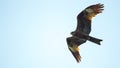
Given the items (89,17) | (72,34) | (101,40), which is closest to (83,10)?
(89,17)

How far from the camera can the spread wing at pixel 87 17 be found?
50.8ft

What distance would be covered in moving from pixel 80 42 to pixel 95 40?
82.0 inches

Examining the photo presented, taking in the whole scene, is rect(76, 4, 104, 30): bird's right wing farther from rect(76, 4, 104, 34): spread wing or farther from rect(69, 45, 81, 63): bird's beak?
rect(69, 45, 81, 63): bird's beak

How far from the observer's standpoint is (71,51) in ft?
54.6

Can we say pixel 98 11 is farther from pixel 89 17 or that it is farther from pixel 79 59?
pixel 79 59

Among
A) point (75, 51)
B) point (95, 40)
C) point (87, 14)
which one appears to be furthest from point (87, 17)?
point (75, 51)

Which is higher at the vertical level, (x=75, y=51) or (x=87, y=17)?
(x=87, y=17)

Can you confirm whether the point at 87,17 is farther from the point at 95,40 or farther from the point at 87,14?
the point at 95,40

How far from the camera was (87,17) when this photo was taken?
15672 millimetres

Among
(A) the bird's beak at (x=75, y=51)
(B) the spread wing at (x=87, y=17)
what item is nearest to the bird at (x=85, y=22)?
(B) the spread wing at (x=87, y=17)

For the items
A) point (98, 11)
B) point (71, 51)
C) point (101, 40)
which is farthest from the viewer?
point (71, 51)

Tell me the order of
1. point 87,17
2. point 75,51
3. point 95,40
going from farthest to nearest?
point 75,51
point 87,17
point 95,40

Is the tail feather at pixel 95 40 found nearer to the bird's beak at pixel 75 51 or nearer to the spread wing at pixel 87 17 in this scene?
the spread wing at pixel 87 17

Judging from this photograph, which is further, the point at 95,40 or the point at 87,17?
the point at 87,17
